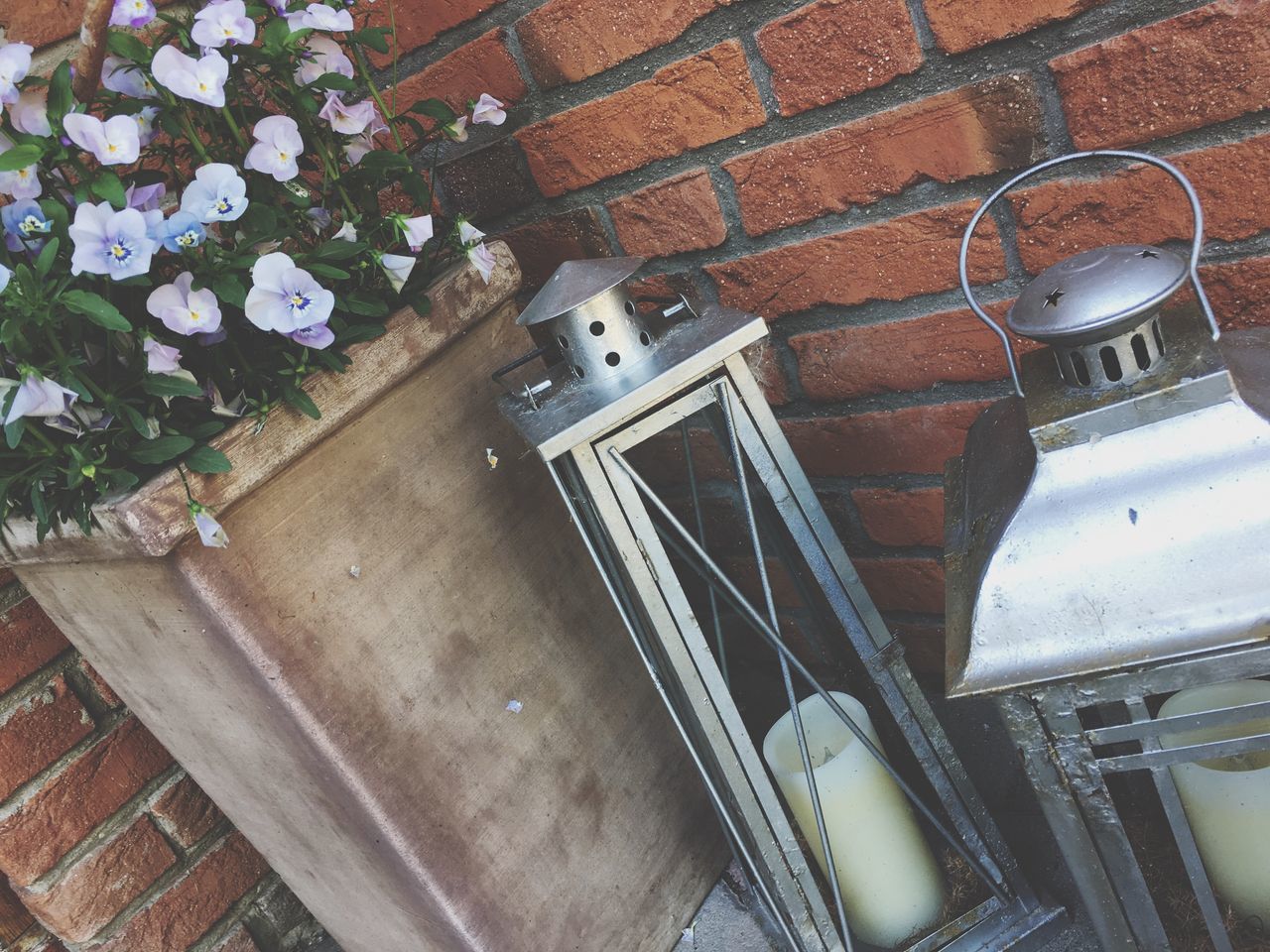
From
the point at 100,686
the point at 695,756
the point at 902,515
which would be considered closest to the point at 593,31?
the point at 902,515

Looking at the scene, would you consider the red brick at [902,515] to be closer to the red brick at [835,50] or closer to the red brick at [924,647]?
the red brick at [924,647]

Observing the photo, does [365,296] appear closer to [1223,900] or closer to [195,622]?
[195,622]

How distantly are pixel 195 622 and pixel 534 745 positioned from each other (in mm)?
317

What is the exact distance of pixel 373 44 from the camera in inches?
33.9

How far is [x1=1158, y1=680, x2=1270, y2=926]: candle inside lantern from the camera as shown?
700mm

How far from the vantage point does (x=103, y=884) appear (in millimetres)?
1128

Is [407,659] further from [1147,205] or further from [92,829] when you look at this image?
[1147,205]

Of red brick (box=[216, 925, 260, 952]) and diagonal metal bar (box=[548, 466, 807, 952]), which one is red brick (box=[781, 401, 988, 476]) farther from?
red brick (box=[216, 925, 260, 952])

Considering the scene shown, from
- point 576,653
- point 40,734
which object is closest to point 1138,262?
point 576,653

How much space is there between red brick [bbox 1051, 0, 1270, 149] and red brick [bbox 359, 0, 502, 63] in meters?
0.54

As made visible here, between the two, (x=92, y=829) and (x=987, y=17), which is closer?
(x=987, y=17)

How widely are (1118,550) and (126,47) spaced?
2.42 ft

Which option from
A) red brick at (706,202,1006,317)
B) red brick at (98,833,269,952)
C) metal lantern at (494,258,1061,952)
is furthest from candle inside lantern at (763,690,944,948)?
red brick at (98,833,269,952)

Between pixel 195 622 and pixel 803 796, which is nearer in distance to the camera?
pixel 195 622
